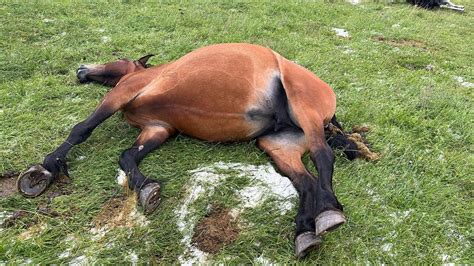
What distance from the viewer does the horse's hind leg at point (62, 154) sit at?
2.98 metres

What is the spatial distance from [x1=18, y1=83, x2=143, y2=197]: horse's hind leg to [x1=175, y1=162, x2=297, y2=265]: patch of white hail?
97 centimetres

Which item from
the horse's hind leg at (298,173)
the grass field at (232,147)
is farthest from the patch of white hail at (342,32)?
the horse's hind leg at (298,173)

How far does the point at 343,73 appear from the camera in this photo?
18.3 ft

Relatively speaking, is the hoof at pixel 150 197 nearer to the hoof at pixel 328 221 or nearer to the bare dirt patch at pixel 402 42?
the hoof at pixel 328 221

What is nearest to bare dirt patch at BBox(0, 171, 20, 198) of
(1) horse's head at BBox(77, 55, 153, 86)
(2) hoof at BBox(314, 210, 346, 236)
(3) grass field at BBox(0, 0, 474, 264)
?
(3) grass field at BBox(0, 0, 474, 264)

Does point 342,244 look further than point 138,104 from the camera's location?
No

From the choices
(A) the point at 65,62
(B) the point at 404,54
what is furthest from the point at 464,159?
(A) the point at 65,62

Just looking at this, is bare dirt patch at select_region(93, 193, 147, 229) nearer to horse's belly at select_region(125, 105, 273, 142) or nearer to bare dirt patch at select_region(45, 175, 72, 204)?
bare dirt patch at select_region(45, 175, 72, 204)

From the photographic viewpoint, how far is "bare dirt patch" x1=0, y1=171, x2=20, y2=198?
3029mm

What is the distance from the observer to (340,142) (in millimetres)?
3654

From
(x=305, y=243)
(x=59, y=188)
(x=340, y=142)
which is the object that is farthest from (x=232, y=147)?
(x=59, y=188)

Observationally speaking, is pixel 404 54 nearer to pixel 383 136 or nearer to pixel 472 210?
pixel 383 136

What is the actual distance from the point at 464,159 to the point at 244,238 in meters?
2.26

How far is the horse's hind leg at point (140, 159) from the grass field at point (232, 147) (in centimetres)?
8
